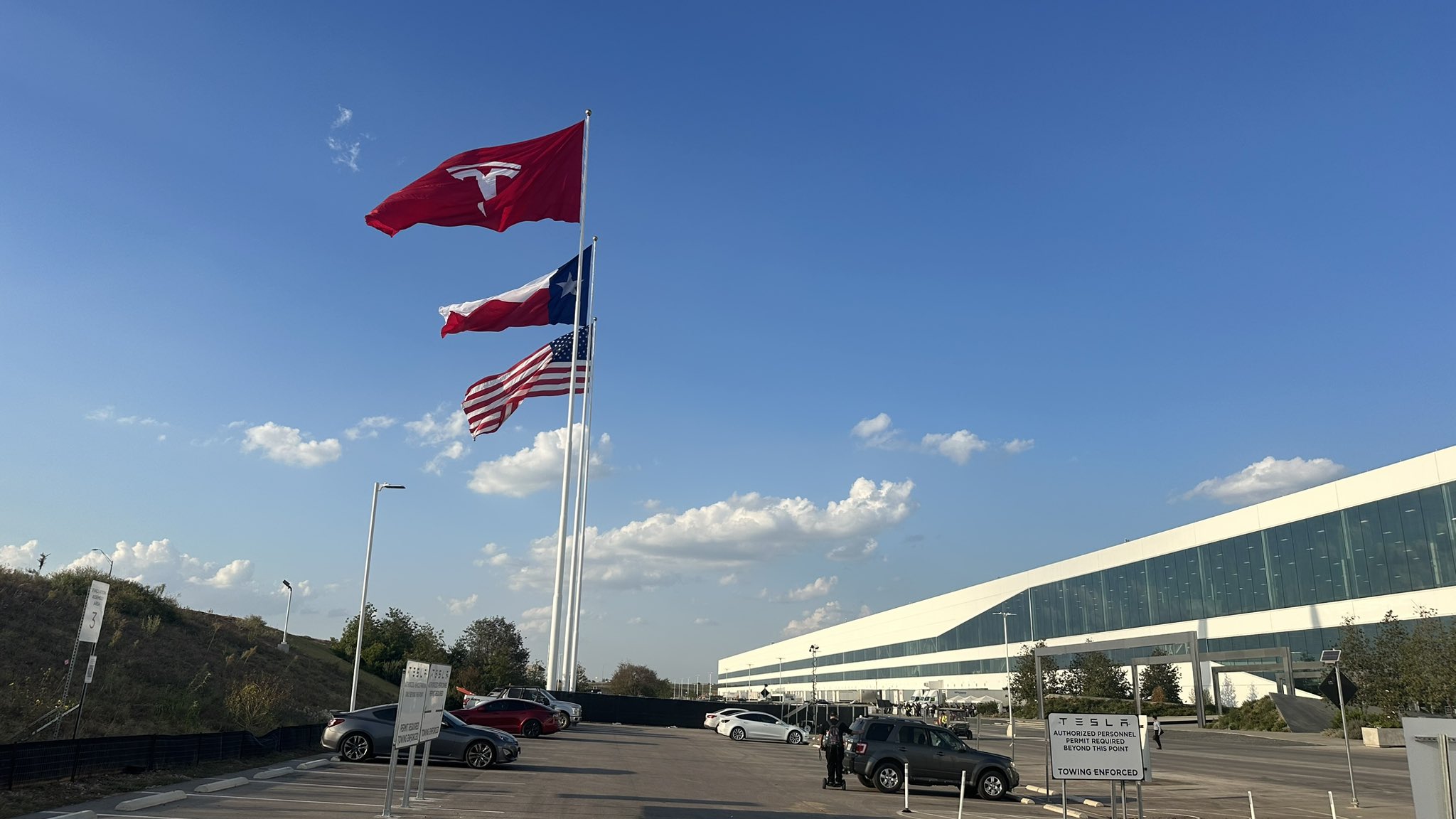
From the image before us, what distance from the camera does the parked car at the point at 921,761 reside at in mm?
21469

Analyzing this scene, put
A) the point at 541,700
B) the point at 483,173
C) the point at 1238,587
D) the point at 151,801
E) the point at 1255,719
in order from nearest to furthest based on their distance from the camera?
the point at 151,801, the point at 483,173, the point at 541,700, the point at 1255,719, the point at 1238,587

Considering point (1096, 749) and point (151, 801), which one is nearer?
point (1096, 749)

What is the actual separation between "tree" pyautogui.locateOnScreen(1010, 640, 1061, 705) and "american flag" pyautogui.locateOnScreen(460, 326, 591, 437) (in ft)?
185

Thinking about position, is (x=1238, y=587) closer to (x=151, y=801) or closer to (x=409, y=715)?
(x=409, y=715)

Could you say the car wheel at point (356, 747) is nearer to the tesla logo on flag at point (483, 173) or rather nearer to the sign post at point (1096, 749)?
the tesla logo on flag at point (483, 173)

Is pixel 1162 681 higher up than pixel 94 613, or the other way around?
pixel 94 613

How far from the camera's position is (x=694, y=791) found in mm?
19953

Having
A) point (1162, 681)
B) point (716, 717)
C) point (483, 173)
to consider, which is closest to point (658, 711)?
point (716, 717)

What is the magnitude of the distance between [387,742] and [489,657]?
2055 inches

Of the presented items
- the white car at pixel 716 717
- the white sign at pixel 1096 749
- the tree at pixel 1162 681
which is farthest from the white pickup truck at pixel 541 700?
the tree at pixel 1162 681

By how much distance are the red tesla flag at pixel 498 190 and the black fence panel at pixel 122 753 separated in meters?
13.9

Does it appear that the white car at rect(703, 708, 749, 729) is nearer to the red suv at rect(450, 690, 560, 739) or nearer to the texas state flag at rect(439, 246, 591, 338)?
the red suv at rect(450, 690, 560, 739)

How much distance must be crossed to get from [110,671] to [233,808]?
2398 centimetres

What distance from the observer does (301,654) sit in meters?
55.3
